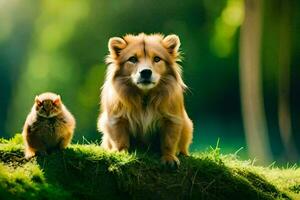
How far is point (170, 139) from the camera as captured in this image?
10062 mm

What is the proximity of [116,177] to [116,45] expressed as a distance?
1.87 metres

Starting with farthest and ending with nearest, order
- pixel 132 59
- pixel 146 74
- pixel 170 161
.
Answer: pixel 132 59 → pixel 146 74 → pixel 170 161

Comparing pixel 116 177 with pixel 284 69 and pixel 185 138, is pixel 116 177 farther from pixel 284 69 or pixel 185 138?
pixel 284 69

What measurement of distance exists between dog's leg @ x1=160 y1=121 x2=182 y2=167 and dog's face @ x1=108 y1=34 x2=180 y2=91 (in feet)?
1.61

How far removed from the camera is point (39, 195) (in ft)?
28.5

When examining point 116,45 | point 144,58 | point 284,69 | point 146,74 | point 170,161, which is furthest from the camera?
point 284,69

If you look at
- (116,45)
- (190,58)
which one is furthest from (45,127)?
(190,58)

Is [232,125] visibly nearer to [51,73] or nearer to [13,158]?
[51,73]

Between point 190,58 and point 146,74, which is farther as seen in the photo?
point 190,58

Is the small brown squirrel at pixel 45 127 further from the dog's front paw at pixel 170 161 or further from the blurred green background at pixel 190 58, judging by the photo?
the blurred green background at pixel 190 58

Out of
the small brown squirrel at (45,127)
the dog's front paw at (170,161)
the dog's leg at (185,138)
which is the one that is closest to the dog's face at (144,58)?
the dog's leg at (185,138)

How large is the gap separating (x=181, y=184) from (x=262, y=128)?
1613 cm

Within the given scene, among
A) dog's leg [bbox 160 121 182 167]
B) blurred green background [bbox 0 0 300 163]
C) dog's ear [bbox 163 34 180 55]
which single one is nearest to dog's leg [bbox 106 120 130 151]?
dog's leg [bbox 160 121 182 167]

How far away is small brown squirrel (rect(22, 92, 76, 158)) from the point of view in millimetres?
9266
